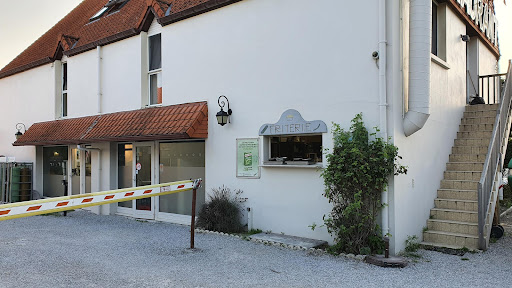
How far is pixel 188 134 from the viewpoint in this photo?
8844 millimetres

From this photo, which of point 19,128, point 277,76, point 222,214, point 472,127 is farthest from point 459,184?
point 19,128

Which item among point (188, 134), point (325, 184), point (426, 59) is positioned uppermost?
point (426, 59)

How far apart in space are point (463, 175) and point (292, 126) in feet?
13.4

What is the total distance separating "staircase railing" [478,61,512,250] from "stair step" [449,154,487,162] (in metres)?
0.35

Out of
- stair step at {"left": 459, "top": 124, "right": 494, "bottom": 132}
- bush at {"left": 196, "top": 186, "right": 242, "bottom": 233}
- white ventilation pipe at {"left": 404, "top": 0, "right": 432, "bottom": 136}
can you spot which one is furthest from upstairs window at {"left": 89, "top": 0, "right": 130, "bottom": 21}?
stair step at {"left": 459, "top": 124, "right": 494, "bottom": 132}

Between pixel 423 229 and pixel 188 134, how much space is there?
5.15 m

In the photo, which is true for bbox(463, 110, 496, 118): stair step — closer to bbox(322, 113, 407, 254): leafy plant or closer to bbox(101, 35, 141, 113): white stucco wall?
bbox(322, 113, 407, 254): leafy plant

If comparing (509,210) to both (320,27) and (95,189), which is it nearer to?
(320,27)

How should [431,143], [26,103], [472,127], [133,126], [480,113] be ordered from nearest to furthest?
[431,143] < [472,127] < [133,126] < [480,113] < [26,103]

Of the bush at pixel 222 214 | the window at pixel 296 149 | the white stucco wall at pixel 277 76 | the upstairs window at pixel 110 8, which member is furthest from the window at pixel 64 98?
the window at pixel 296 149

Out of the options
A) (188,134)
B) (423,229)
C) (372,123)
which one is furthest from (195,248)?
(423,229)

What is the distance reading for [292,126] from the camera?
26.2ft

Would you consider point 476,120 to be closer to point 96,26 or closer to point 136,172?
point 136,172

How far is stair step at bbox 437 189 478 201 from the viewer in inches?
323
